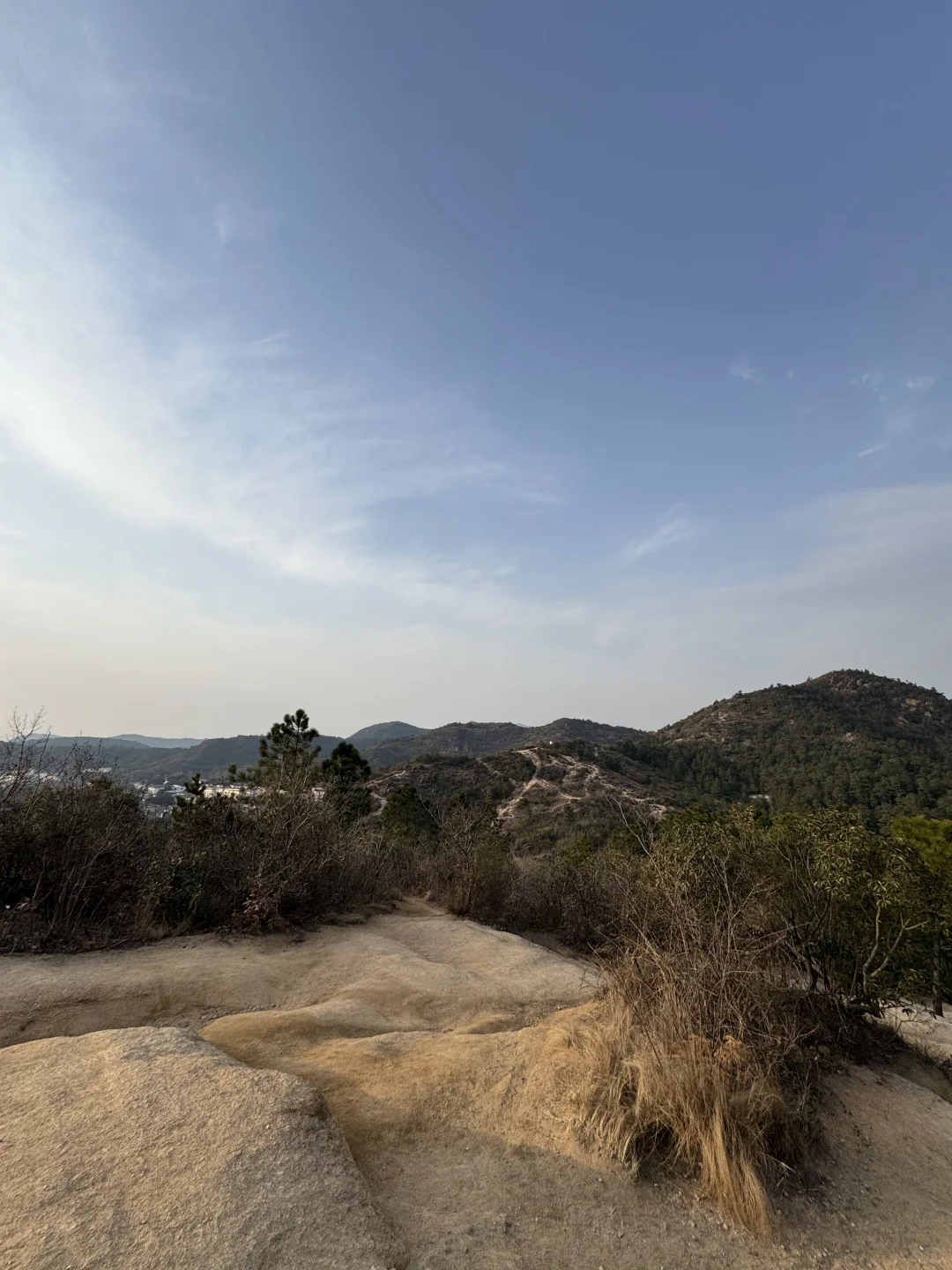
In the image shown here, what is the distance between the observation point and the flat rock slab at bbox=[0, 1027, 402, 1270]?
9.72ft

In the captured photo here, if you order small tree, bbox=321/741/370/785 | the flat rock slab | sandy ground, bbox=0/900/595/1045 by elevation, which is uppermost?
small tree, bbox=321/741/370/785

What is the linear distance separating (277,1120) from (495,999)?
17.4ft

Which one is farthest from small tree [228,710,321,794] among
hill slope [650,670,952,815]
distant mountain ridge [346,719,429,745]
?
distant mountain ridge [346,719,429,745]

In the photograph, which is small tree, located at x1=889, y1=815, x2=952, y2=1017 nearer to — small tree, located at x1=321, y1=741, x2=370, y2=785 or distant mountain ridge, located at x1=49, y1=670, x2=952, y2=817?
small tree, located at x1=321, y1=741, x2=370, y2=785

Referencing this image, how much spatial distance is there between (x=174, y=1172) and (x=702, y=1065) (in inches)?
142

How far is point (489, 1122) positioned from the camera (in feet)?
15.3

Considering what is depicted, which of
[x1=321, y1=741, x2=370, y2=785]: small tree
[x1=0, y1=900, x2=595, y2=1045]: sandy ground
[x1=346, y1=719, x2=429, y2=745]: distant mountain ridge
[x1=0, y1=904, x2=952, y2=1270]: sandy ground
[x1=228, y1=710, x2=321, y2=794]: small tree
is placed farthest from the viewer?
[x1=346, y1=719, x2=429, y2=745]: distant mountain ridge

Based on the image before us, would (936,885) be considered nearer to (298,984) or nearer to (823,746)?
(298,984)

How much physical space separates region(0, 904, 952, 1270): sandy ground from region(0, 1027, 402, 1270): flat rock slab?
1.49 ft

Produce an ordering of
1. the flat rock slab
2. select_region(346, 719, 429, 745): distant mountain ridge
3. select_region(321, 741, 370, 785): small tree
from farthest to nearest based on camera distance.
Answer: select_region(346, 719, 429, 745): distant mountain ridge → select_region(321, 741, 370, 785): small tree → the flat rock slab

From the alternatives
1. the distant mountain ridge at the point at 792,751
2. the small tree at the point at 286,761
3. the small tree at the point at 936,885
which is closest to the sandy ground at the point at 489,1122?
the small tree at the point at 936,885

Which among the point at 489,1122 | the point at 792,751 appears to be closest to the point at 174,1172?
the point at 489,1122

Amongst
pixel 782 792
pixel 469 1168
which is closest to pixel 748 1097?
pixel 469 1168

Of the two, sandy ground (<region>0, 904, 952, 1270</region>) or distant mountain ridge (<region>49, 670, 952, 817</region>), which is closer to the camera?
sandy ground (<region>0, 904, 952, 1270</region>)
